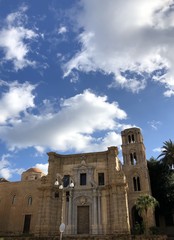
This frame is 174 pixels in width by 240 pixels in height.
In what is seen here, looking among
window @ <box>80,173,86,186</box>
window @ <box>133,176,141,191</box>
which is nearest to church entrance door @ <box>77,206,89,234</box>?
window @ <box>80,173,86,186</box>

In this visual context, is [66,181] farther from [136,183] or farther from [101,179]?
[136,183]

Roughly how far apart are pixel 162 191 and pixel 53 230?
61.8 feet

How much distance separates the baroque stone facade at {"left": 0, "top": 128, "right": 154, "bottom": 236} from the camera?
26422mm

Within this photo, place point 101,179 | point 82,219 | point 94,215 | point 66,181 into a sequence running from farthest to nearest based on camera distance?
point 66,181 < point 101,179 < point 82,219 < point 94,215

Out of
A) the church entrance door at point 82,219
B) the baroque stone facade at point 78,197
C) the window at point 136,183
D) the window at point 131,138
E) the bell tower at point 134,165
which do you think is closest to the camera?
the baroque stone facade at point 78,197

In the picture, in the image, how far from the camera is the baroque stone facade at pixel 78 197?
26.4 metres

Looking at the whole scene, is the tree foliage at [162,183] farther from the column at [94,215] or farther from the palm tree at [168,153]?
the column at [94,215]

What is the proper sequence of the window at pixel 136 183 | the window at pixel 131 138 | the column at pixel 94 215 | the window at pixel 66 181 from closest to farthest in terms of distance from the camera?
the column at pixel 94 215
the window at pixel 66 181
the window at pixel 136 183
the window at pixel 131 138

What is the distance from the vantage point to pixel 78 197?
28.4 meters

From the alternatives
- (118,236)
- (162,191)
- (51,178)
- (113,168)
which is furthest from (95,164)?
(162,191)

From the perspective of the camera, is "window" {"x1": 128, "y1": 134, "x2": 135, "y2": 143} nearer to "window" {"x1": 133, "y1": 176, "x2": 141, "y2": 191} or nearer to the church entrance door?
"window" {"x1": 133, "y1": 176, "x2": 141, "y2": 191}

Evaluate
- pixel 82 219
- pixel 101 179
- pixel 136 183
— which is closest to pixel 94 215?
pixel 82 219

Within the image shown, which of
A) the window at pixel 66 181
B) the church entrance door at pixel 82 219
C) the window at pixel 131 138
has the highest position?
the window at pixel 131 138

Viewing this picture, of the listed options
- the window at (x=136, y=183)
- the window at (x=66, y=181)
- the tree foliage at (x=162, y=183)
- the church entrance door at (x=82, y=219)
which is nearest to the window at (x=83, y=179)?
the window at (x=66, y=181)
